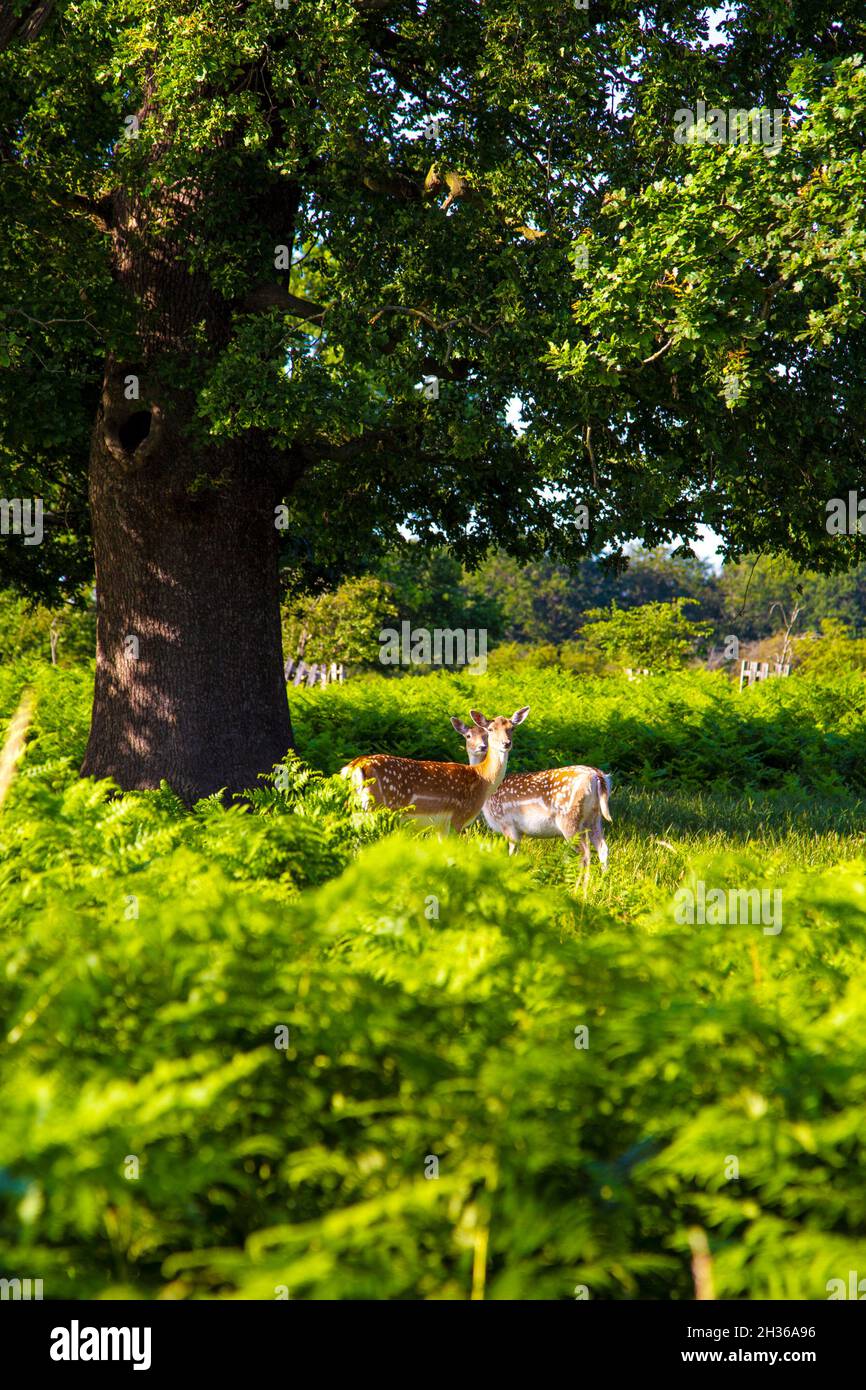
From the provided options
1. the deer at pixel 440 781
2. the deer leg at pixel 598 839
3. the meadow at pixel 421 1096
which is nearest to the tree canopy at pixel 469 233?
the deer at pixel 440 781

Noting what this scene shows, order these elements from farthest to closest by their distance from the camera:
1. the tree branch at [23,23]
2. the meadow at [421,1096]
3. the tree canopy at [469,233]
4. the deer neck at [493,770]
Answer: the deer neck at [493,770] → the tree branch at [23,23] → the tree canopy at [469,233] → the meadow at [421,1096]

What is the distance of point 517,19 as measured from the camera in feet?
32.9

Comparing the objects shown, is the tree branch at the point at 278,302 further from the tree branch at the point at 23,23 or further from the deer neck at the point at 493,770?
the deer neck at the point at 493,770

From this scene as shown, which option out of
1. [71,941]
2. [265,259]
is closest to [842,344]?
[265,259]

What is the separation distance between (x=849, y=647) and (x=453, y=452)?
3727cm

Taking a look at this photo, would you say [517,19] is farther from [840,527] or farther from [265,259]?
[840,527]

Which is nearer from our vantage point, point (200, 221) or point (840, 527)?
point (200, 221)

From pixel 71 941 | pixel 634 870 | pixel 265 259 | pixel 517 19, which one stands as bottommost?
pixel 634 870

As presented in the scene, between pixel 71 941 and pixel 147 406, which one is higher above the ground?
pixel 147 406

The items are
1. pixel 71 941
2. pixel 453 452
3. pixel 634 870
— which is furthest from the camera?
pixel 453 452

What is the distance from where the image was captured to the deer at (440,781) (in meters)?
9.53

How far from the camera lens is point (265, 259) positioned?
1051cm

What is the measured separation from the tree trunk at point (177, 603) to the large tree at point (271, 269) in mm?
27
